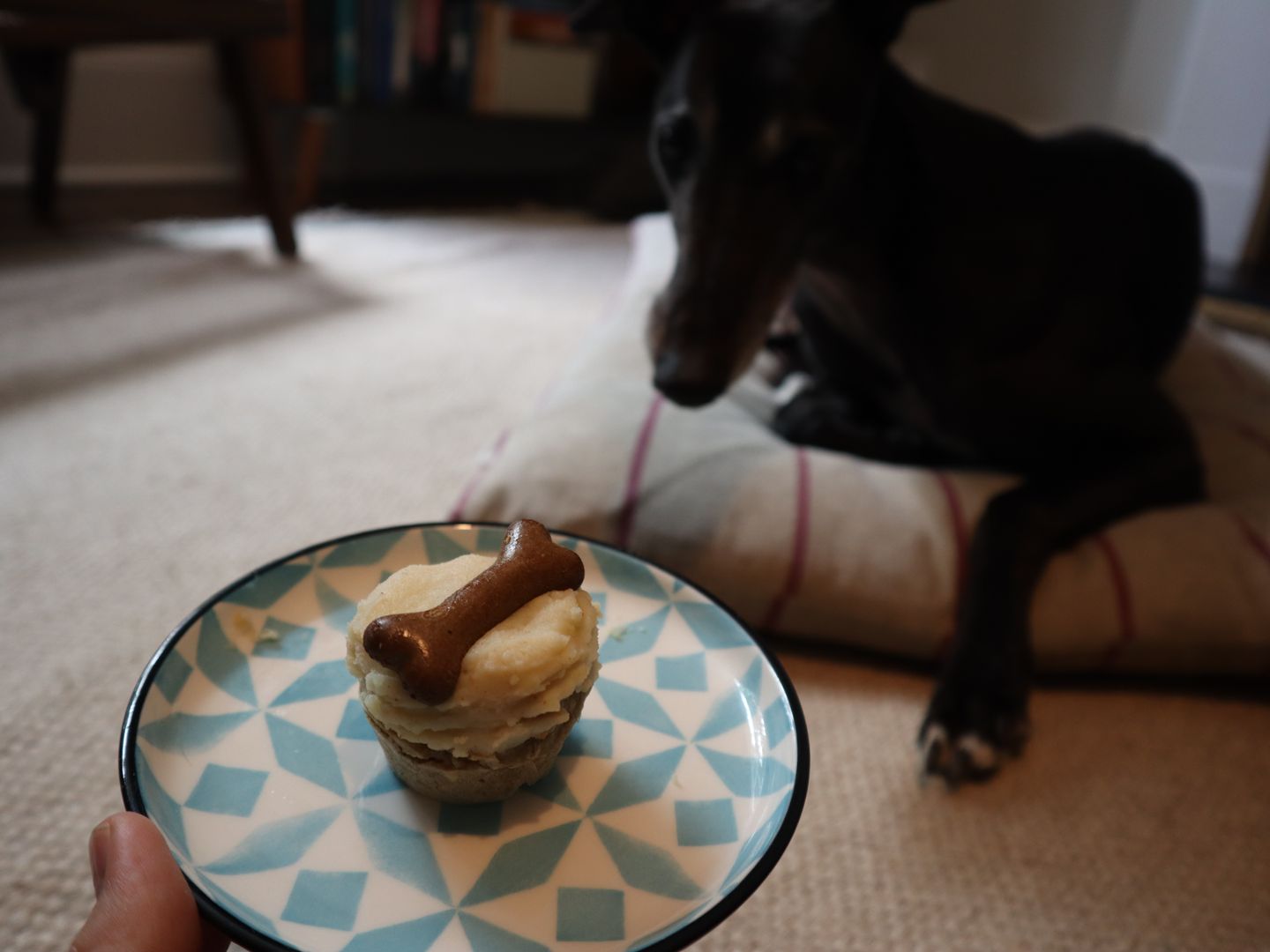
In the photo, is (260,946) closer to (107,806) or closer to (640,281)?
(107,806)

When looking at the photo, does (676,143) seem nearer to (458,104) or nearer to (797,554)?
(797,554)

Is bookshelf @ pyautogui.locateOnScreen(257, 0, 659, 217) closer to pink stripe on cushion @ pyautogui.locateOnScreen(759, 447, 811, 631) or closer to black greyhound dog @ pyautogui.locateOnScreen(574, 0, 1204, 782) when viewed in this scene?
black greyhound dog @ pyautogui.locateOnScreen(574, 0, 1204, 782)

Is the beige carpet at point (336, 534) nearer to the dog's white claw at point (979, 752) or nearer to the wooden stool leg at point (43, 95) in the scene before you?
the dog's white claw at point (979, 752)

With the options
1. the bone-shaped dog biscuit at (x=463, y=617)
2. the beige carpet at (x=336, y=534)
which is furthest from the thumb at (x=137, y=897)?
the beige carpet at (x=336, y=534)

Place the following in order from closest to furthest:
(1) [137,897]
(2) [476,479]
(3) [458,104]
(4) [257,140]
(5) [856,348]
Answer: (1) [137,897]
(2) [476,479]
(5) [856,348]
(4) [257,140]
(3) [458,104]

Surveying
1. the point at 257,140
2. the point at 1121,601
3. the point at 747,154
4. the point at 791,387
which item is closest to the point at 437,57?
the point at 257,140

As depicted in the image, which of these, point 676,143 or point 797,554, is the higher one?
point 676,143
